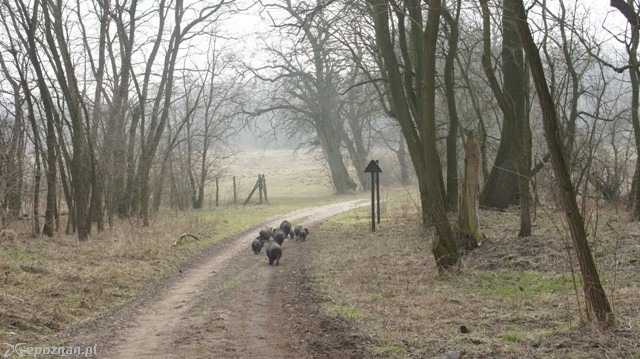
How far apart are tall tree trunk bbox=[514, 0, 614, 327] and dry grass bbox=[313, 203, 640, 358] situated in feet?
0.46

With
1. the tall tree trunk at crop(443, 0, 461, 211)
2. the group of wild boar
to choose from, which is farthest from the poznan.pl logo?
the tall tree trunk at crop(443, 0, 461, 211)

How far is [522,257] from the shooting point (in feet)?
34.8

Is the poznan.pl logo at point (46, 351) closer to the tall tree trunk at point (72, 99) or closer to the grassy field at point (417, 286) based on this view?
the grassy field at point (417, 286)

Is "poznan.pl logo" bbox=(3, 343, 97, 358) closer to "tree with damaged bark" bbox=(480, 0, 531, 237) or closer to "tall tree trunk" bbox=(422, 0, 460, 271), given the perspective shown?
"tall tree trunk" bbox=(422, 0, 460, 271)

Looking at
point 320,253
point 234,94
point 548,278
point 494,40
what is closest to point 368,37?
point 320,253

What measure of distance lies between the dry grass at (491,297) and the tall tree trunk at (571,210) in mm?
140

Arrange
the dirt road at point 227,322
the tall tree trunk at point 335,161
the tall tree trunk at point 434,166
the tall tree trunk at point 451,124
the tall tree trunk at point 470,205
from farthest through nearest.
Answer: the tall tree trunk at point 335,161 < the tall tree trunk at point 451,124 < the tall tree trunk at point 470,205 < the tall tree trunk at point 434,166 < the dirt road at point 227,322

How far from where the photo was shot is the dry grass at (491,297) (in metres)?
5.81

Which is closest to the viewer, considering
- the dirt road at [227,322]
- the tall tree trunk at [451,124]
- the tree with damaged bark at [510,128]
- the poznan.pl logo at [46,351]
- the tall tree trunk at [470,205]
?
the poznan.pl logo at [46,351]

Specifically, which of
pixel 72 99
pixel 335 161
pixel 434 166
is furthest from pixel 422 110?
pixel 335 161

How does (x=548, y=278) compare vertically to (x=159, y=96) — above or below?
below

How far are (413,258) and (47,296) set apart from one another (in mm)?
7113

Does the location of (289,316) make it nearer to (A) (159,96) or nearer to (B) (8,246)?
(B) (8,246)

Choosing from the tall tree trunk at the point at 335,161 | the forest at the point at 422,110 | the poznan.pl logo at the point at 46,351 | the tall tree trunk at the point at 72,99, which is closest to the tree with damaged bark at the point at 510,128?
the forest at the point at 422,110
